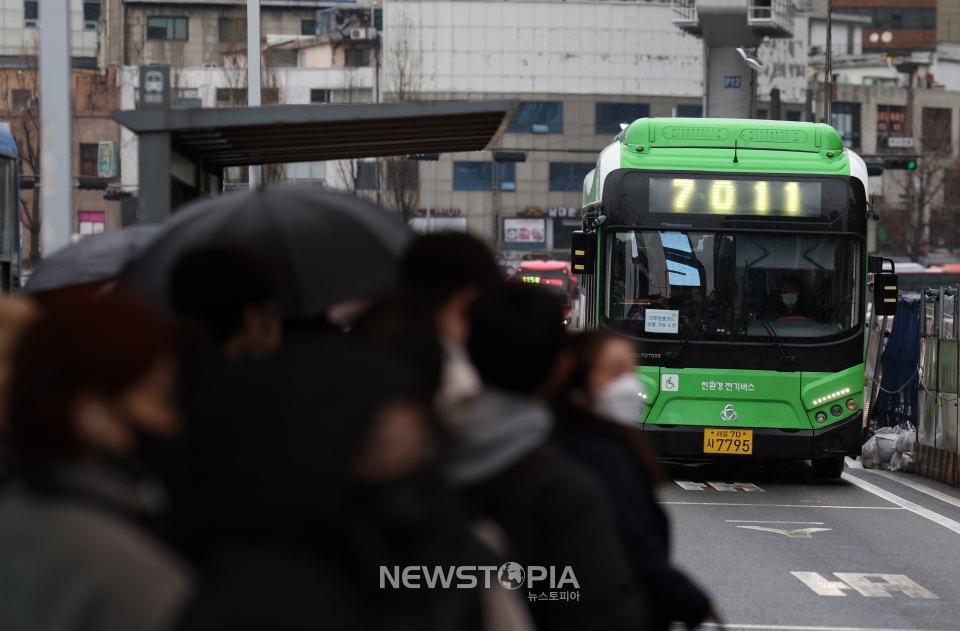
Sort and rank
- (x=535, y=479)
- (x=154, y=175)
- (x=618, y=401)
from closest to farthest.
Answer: (x=535, y=479) < (x=618, y=401) < (x=154, y=175)

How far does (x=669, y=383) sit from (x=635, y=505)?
35.4ft

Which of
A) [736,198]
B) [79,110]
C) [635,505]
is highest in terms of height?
[79,110]

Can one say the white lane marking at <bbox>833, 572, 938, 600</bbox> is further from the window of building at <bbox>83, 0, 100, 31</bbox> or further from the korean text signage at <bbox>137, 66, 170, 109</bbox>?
the window of building at <bbox>83, 0, 100, 31</bbox>

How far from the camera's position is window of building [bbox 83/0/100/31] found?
259 ft

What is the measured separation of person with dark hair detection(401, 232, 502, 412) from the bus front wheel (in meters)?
12.2

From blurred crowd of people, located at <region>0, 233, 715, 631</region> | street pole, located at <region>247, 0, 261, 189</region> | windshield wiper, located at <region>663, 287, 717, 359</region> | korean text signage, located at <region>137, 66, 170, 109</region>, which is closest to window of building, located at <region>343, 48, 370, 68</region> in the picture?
street pole, located at <region>247, 0, 261, 189</region>

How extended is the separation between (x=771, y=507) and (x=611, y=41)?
66424 millimetres

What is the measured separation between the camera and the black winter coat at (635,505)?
3373 mm

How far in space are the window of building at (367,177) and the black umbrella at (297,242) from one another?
60885 mm

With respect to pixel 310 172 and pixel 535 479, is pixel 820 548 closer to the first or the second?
pixel 535 479

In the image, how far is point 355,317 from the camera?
3557mm

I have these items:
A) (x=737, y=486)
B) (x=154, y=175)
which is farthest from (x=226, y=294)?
(x=737, y=486)

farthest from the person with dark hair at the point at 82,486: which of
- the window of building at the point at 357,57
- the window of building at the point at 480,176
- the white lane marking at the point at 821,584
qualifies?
the window of building at the point at 357,57

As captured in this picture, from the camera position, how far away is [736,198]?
1412 centimetres
